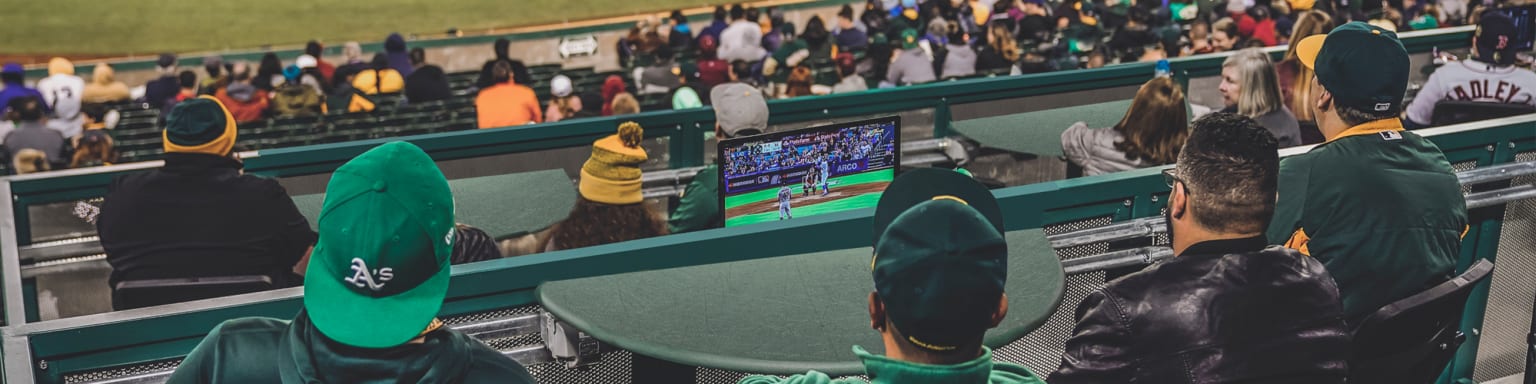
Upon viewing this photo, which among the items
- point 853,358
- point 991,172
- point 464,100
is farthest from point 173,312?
point 464,100

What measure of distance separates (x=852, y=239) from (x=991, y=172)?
336cm

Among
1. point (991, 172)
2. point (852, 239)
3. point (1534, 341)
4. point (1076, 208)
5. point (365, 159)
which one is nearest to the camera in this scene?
point (365, 159)

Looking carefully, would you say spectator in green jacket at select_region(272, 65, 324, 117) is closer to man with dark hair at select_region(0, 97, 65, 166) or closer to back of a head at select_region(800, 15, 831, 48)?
man with dark hair at select_region(0, 97, 65, 166)

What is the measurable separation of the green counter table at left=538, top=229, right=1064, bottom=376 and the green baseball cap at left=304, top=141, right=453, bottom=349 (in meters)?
0.71

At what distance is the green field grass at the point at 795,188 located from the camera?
4.43 m

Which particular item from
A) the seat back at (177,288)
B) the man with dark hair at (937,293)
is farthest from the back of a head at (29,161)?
the man with dark hair at (937,293)

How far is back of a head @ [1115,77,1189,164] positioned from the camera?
5301mm

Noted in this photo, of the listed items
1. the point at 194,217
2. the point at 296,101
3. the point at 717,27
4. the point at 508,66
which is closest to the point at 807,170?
the point at 194,217

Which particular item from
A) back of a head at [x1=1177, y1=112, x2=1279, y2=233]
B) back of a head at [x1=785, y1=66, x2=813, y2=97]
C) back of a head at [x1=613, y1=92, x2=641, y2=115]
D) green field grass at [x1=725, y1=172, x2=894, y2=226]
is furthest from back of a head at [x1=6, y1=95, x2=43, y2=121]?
back of a head at [x1=1177, y1=112, x2=1279, y2=233]

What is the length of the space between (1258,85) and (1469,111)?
4.88ft

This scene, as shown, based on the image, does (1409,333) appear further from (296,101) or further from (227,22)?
(227,22)

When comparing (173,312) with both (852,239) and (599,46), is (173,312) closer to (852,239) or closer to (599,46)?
(852,239)

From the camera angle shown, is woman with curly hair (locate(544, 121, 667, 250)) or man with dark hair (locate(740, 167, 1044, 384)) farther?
woman with curly hair (locate(544, 121, 667, 250))

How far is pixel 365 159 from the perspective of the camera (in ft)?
6.79
